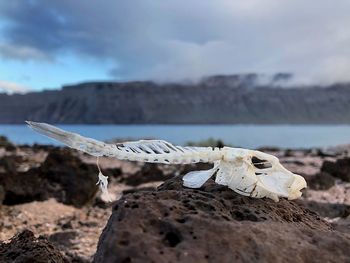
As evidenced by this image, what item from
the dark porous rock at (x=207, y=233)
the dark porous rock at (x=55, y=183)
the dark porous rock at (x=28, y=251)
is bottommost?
the dark porous rock at (x=55, y=183)

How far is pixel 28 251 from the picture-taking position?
366cm

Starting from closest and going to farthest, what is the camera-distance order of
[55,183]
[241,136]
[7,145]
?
1. [55,183]
2. [7,145]
3. [241,136]

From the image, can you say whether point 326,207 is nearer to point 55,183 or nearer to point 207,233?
point 55,183

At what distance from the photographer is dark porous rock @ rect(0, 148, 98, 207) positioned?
9984 millimetres

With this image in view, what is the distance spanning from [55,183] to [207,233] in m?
8.66

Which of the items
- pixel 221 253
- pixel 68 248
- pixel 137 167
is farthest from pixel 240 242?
pixel 137 167

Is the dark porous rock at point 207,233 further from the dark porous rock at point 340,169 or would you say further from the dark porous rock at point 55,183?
the dark porous rock at point 340,169

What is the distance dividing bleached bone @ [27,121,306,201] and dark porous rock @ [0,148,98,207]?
281 inches

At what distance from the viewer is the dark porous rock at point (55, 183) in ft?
32.8

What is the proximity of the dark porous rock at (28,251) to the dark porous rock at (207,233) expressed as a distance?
85cm

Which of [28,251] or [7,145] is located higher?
[28,251]

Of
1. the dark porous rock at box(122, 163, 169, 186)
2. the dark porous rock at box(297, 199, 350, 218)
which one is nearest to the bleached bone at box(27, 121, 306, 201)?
the dark porous rock at box(297, 199, 350, 218)

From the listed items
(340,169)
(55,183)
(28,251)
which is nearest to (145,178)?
(55,183)

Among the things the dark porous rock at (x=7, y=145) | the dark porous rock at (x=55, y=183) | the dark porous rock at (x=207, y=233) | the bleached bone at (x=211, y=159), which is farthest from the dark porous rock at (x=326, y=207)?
the dark porous rock at (x=7, y=145)
